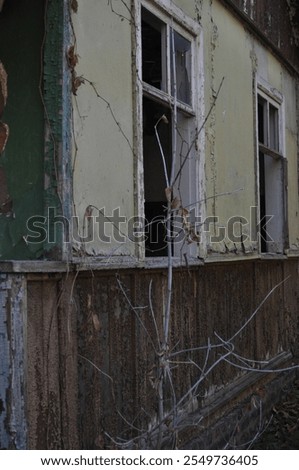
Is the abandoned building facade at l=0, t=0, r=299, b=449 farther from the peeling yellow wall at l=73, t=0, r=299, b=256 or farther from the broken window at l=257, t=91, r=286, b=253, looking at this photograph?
the broken window at l=257, t=91, r=286, b=253

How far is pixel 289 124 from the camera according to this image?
8.09m

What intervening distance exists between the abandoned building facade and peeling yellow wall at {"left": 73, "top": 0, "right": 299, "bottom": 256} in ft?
0.05

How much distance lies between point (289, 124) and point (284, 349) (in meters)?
2.70

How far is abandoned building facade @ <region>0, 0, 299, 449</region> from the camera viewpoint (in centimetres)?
316

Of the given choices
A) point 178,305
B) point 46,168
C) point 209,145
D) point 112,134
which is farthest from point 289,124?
point 46,168

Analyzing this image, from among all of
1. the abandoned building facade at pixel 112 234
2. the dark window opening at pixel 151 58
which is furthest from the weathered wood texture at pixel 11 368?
the dark window opening at pixel 151 58

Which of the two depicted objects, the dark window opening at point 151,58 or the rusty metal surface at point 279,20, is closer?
the dark window opening at point 151,58

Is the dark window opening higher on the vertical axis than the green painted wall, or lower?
higher

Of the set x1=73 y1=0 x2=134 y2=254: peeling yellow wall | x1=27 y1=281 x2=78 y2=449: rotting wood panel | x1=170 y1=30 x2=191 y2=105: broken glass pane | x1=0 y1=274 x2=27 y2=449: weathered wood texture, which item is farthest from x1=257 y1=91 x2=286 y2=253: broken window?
x1=0 y1=274 x2=27 y2=449: weathered wood texture

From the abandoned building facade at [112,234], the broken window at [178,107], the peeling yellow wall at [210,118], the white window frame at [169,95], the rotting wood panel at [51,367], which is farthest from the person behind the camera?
the broken window at [178,107]

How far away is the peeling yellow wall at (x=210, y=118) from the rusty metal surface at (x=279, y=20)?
0.20m

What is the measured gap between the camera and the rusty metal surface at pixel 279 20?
6.61m

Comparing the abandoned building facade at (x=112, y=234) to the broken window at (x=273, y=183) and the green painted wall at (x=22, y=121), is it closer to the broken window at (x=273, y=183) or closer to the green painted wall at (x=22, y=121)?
Answer: the green painted wall at (x=22, y=121)

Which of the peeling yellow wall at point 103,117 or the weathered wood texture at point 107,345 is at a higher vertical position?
the peeling yellow wall at point 103,117
